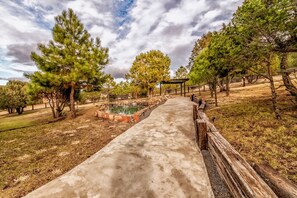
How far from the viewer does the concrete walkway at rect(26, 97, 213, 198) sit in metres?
2.02

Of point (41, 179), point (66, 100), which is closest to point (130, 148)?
point (41, 179)

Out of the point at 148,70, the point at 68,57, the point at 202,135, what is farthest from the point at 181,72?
the point at 202,135

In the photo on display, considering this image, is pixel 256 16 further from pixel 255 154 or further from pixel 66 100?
pixel 66 100

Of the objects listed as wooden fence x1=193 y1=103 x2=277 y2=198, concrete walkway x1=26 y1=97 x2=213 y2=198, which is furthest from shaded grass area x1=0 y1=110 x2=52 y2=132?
wooden fence x1=193 y1=103 x2=277 y2=198

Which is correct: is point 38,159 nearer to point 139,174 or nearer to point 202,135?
point 139,174

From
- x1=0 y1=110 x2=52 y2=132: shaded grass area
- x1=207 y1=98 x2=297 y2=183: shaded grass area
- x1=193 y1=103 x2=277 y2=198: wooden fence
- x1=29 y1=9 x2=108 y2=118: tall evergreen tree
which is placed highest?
x1=29 y1=9 x2=108 y2=118: tall evergreen tree

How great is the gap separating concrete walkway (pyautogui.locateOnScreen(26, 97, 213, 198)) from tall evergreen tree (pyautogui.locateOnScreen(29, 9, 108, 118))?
8.88 meters

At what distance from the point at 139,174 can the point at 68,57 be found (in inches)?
416

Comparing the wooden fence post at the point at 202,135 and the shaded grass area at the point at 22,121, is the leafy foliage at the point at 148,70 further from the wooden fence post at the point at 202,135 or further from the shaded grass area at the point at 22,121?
the wooden fence post at the point at 202,135

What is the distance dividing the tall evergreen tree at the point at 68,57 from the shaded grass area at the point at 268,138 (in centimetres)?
983

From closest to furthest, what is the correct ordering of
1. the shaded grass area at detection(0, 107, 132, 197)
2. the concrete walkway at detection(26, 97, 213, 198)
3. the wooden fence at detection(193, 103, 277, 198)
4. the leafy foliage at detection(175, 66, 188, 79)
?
the wooden fence at detection(193, 103, 277, 198) < the concrete walkway at detection(26, 97, 213, 198) < the shaded grass area at detection(0, 107, 132, 197) < the leafy foliage at detection(175, 66, 188, 79)

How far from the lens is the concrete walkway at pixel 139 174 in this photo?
202cm

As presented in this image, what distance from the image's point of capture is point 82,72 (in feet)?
34.5

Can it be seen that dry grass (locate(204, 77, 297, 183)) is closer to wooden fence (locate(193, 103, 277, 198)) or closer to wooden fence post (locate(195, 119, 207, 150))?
wooden fence post (locate(195, 119, 207, 150))
